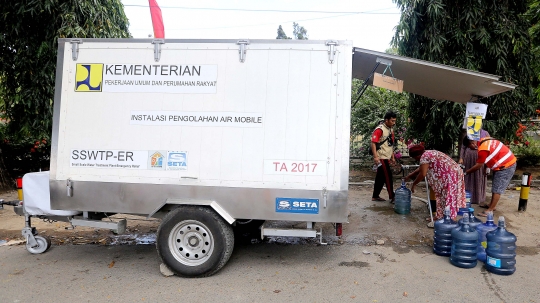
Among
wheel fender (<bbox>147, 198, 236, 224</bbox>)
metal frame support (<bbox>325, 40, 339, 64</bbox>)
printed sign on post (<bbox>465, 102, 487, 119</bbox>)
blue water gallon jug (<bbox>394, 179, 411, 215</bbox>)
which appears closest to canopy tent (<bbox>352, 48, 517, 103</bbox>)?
printed sign on post (<bbox>465, 102, 487, 119</bbox>)

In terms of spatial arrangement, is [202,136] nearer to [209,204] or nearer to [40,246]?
[209,204]

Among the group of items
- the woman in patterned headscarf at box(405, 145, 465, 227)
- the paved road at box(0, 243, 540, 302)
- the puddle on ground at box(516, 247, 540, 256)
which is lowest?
the paved road at box(0, 243, 540, 302)

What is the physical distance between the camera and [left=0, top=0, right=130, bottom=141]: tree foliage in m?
7.50

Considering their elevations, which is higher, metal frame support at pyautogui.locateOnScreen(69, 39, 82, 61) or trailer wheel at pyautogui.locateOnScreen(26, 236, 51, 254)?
metal frame support at pyautogui.locateOnScreen(69, 39, 82, 61)

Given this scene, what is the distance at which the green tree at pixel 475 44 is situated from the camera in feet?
27.9

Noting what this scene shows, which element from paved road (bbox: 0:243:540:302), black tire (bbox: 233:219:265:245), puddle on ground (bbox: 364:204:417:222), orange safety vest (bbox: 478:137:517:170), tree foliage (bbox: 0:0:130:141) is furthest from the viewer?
tree foliage (bbox: 0:0:130:141)

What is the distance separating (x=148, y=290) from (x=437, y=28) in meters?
7.81

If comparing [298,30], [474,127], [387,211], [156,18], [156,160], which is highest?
[298,30]

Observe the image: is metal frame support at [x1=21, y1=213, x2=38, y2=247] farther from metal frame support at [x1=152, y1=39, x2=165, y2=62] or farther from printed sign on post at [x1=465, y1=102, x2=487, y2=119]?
printed sign on post at [x1=465, y1=102, x2=487, y2=119]

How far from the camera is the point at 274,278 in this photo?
4410 mm

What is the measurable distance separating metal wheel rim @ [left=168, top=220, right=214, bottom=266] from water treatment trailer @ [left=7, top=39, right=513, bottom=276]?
0.01m

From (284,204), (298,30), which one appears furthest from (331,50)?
(298,30)

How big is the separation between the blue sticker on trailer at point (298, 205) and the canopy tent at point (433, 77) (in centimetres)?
188

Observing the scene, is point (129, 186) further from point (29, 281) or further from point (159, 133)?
point (29, 281)
